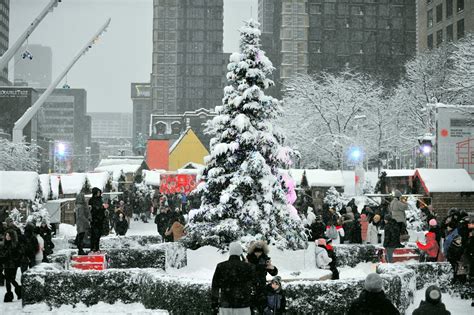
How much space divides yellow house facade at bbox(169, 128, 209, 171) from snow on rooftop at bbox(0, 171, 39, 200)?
46876mm

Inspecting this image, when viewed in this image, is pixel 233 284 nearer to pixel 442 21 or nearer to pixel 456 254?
pixel 456 254

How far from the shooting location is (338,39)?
4906 inches

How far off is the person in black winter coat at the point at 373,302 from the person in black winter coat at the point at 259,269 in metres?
2.20

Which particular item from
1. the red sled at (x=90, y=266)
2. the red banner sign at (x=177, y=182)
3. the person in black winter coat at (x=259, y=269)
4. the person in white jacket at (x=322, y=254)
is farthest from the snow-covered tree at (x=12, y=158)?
the person in black winter coat at (x=259, y=269)

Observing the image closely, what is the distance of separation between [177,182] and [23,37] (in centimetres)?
2080

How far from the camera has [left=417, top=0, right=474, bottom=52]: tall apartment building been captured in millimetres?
62875

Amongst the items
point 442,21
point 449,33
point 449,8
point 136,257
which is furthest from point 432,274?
point 442,21

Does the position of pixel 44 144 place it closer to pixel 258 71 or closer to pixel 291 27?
pixel 291 27

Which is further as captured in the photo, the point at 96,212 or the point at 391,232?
the point at 391,232

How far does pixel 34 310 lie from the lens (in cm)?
1363

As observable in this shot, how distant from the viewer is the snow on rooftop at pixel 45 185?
2837cm

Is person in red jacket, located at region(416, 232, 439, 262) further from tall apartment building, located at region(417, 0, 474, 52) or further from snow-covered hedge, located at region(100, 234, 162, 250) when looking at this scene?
tall apartment building, located at region(417, 0, 474, 52)

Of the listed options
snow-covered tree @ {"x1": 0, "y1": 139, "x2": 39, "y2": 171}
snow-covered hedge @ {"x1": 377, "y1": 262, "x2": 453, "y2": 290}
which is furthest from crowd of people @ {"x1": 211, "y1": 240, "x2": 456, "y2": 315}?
snow-covered tree @ {"x1": 0, "y1": 139, "x2": 39, "y2": 171}

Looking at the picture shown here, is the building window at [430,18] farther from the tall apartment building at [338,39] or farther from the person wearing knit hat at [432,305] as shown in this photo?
the person wearing knit hat at [432,305]
